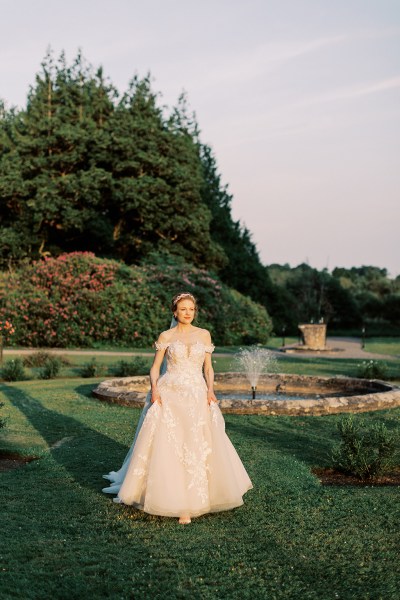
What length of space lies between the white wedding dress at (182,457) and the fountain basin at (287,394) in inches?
192

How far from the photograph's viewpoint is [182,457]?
5.35m

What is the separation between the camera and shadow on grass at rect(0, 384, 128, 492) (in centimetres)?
674

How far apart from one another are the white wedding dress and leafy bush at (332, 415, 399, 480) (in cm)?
162

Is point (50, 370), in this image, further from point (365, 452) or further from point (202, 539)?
point (202, 539)

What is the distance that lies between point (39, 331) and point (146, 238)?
29.3 feet

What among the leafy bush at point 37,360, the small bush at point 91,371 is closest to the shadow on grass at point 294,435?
the small bush at point 91,371

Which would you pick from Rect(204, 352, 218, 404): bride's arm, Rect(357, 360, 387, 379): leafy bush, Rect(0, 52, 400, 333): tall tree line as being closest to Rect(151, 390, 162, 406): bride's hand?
Rect(204, 352, 218, 404): bride's arm

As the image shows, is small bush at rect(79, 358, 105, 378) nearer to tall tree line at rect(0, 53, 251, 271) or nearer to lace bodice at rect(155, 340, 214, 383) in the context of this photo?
lace bodice at rect(155, 340, 214, 383)

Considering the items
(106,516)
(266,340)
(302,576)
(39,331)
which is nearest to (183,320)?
(106,516)

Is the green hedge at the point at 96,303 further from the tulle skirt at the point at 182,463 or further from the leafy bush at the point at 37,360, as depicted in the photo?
the tulle skirt at the point at 182,463

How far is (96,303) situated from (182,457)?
19052 mm

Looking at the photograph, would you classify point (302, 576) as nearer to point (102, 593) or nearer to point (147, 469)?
point (102, 593)

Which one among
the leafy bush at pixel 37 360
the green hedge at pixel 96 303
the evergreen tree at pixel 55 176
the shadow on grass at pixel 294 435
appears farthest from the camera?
the evergreen tree at pixel 55 176

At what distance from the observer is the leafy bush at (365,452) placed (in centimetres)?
670
